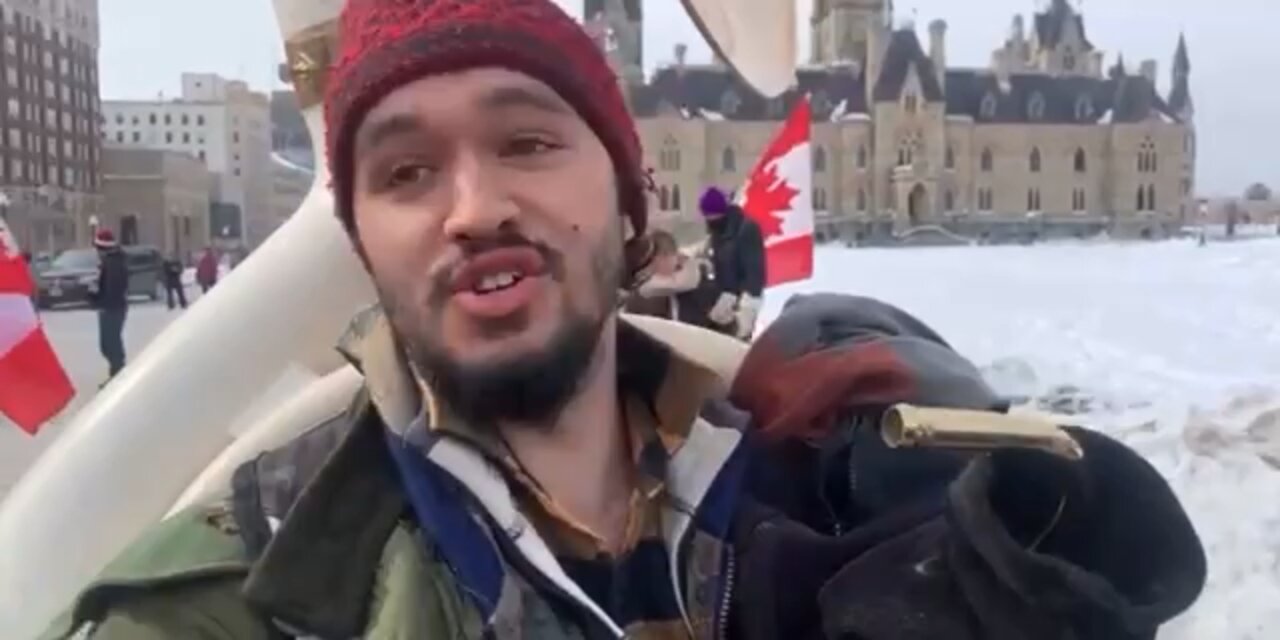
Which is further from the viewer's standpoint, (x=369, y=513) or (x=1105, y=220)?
(x=1105, y=220)

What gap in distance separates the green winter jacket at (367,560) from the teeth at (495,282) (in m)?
0.13

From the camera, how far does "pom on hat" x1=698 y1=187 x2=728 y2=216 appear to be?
720cm

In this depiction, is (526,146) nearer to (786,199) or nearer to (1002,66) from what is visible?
(786,199)

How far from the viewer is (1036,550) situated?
4.17ft

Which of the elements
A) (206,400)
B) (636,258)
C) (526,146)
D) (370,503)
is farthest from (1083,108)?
(370,503)

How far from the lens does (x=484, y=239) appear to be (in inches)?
51.9

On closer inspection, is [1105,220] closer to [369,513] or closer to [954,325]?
[954,325]

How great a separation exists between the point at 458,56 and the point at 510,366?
270 mm

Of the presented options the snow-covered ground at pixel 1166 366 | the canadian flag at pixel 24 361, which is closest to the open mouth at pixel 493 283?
the snow-covered ground at pixel 1166 366

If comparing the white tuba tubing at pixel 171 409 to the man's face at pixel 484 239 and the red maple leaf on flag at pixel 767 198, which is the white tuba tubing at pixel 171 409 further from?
the red maple leaf on flag at pixel 767 198

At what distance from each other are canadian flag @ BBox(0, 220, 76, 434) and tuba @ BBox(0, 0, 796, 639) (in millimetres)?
1850

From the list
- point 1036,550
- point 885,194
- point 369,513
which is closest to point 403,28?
point 369,513

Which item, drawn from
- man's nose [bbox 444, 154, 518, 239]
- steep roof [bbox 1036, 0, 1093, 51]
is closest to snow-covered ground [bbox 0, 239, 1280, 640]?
man's nose [bbox 444, 154, 518, 239]

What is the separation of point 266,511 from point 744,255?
18.6 feet
